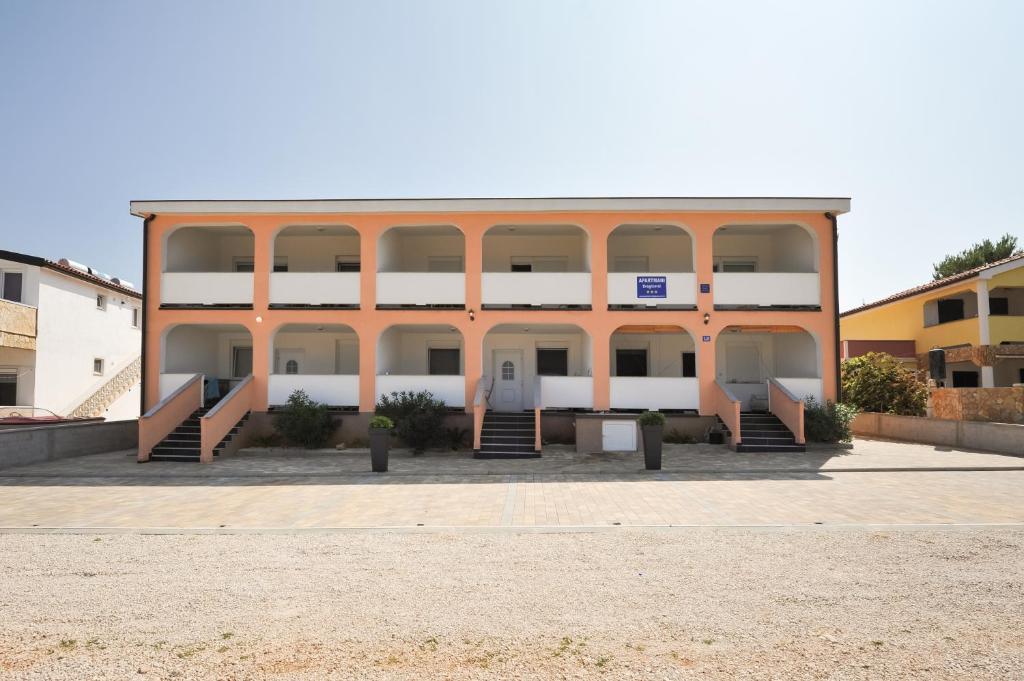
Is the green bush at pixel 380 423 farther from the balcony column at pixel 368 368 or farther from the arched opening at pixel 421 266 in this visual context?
the arched opening at pixel 421 266

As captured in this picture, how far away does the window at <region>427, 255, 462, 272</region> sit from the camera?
2253 cm

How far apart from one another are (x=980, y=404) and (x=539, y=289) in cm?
1347

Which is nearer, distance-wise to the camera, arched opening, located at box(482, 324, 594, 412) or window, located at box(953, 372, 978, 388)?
arched opening, located at box(482, 324, 594, 412)

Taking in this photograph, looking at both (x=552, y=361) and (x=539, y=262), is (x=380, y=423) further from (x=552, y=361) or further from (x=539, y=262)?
(x=539, y=262)

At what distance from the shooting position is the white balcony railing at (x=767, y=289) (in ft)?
63.2

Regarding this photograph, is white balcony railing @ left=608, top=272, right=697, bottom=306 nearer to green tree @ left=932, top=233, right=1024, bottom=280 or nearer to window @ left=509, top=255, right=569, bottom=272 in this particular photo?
window @ left=509, top=255, right=569, bottom=272

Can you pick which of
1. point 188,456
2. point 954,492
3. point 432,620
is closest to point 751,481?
point 954,492

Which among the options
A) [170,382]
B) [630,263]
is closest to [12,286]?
[170,382]

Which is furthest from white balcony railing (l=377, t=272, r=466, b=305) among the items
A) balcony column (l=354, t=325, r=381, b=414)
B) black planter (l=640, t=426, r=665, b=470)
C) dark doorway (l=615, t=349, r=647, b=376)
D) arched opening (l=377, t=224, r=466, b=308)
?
black planter (l=640, t=426, r=665, b=470)

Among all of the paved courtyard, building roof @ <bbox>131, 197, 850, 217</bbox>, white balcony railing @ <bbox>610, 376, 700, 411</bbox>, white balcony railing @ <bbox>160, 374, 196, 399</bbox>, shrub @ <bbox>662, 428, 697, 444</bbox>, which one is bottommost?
the paved courtyard

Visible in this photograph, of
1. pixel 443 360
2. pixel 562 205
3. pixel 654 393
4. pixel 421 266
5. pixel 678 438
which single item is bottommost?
pixel 678 438

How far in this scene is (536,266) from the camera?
73.6 ft

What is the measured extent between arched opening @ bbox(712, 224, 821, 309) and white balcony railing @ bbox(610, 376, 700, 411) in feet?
9.16

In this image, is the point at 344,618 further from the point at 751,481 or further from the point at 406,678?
the point at 751,481
